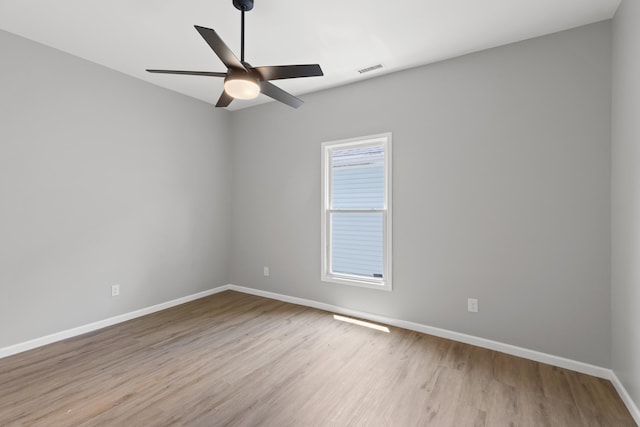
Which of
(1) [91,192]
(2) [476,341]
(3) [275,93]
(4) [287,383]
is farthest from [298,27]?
(2) [476,341]

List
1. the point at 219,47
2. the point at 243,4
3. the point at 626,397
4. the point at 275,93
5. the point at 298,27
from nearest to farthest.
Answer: the point at 219,47 < the point at 626,397 < the point at 243,4 < the point at 275,93 < the point at 298,27

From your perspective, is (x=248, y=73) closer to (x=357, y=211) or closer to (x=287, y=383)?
(x=357, y=211)

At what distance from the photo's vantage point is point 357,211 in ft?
12.1

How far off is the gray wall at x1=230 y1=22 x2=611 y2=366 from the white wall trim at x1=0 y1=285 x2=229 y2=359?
1928mm

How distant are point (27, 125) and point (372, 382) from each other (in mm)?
3859

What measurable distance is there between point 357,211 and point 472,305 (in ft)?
5.28

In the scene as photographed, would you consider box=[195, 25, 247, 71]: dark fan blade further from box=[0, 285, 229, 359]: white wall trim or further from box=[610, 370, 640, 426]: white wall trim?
box=[610, 370, 640, 426]: white wall trim

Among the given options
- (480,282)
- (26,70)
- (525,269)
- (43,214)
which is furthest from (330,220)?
(26,70)

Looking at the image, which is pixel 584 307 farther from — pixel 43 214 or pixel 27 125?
pixel 27 125

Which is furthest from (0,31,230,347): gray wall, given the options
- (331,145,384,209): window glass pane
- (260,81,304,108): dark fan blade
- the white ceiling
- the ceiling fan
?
(260,81,304,108): dark fan blade

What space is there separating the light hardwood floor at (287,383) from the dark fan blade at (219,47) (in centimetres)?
234

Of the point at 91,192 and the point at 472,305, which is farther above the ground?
the point at 91,192

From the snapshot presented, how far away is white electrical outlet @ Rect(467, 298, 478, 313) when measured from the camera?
9.47 feet

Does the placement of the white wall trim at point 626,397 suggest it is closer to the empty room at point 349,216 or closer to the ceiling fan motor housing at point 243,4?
the empty room at point 349,216
